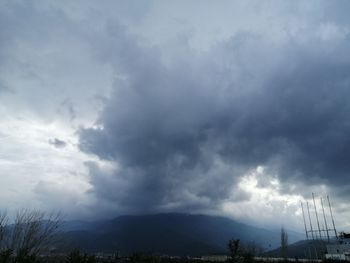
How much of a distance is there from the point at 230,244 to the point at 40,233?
23808 mm

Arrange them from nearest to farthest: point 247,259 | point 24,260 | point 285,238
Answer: point 24,260 < point 247,259 < point 285,238

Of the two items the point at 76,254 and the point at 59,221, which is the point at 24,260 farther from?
the point at 76,254

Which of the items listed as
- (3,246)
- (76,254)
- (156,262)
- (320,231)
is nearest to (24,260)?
(3,246)

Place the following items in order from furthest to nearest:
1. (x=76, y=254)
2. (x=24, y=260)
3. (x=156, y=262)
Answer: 1. (x=156, y=262)
2. (x=76, y=254)
3. (x=24, y=260)

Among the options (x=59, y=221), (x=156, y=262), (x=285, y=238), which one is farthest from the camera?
(x=285, y=238)

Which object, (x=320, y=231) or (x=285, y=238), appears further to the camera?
(x=285, y=238)

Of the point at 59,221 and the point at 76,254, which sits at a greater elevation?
the point at 59,221

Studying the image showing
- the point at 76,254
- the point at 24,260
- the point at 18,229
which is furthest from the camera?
the point at 76,254

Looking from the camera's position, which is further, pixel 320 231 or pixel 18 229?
pixel 320 231

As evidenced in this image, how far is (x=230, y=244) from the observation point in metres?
39.4

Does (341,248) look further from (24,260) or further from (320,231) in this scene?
(24,260)

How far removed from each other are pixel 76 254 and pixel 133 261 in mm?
18455

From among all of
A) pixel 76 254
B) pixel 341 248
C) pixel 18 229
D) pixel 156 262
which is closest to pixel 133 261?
pixel 156 262

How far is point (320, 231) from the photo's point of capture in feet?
296
